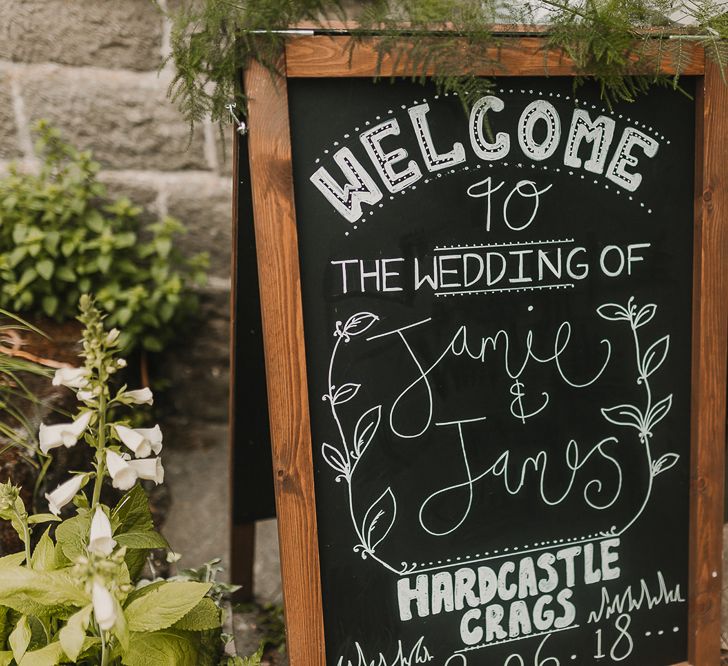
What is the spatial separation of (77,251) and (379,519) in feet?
4.64

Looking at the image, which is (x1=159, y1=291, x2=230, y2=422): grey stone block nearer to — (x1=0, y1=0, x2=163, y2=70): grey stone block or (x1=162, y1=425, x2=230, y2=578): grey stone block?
(x1=162, y1=425, x2=230, y2=578): grey stone block

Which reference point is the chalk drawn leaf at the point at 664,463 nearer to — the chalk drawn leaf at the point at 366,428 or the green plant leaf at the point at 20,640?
the chalk drawn leaf at the point at 366,428

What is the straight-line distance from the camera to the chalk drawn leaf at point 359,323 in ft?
4.50

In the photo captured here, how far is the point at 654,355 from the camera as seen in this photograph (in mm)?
1546

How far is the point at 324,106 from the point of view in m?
1.32

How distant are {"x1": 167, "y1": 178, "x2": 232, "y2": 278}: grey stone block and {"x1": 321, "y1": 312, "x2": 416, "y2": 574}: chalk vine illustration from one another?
4.41 ft

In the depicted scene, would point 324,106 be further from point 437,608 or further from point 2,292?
point 2,292

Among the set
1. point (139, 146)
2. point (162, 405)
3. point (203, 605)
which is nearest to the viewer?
point (203, 605)

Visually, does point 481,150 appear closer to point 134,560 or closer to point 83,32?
point 134,560

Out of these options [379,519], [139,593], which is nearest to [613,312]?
[379,519]

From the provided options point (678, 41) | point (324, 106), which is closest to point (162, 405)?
point (324, 106)

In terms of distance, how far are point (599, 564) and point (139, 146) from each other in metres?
1.95

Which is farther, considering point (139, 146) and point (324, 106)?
point (139, 146)

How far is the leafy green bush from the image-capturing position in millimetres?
2211
